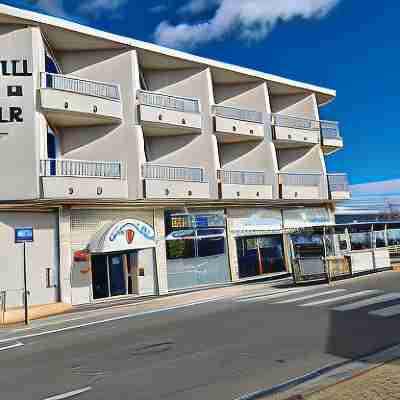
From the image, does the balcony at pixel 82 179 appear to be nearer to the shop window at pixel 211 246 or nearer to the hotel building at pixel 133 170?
the hotel building at pixel 133 170

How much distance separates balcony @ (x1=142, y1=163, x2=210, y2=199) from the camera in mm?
22875

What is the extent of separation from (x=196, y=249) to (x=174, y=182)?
426 cm

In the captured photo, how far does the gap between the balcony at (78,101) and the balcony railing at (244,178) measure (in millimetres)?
7196

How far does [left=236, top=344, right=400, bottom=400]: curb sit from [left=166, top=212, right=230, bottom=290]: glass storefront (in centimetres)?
1644

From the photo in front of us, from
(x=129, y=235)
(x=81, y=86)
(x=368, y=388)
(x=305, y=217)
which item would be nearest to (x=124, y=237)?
(x=129, y=235)

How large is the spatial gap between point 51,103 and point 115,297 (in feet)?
33.2

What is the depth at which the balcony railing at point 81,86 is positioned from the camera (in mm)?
20797

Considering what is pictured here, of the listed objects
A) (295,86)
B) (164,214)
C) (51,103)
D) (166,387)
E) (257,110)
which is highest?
(295,86)

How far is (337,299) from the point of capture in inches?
620

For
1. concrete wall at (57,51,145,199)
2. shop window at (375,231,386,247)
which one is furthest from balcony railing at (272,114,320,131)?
concrete wall at (57,51,145,199)

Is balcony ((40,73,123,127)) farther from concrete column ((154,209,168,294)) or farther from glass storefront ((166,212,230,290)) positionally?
glass storefront ((166,212,230,290))

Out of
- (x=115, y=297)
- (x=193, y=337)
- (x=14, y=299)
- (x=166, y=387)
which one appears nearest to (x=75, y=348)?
(x=193, y=337)

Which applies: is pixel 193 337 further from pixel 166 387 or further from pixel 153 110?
pixel 153 110

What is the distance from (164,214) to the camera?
80.4 feet
